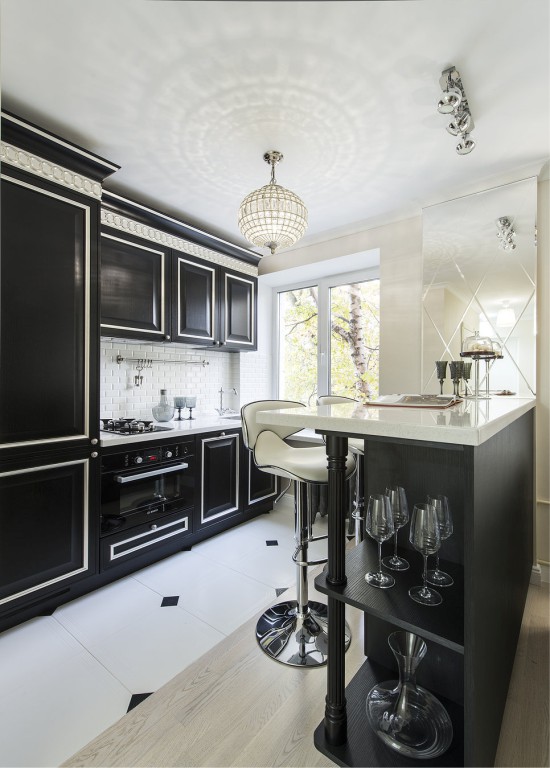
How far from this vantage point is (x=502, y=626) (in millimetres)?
1300

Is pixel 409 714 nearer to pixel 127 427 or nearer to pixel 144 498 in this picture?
pixel 144 498

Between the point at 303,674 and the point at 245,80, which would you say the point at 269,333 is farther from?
the point at 303,674

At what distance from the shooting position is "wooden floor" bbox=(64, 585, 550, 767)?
1.22 m

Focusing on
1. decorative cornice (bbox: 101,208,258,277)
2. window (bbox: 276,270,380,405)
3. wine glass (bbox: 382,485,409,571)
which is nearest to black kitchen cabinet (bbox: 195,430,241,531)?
window (bbox: 276,270,380,405)

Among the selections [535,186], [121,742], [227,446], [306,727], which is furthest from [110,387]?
[535,186]

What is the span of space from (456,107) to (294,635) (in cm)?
262

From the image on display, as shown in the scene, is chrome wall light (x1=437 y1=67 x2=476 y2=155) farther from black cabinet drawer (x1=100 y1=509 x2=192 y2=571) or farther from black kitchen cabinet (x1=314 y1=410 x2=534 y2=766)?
black cabinet drawer (x1=100 y1=509 x2=192 y2=571)

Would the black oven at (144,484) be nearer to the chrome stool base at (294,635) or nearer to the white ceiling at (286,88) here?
the chrome stool base at (294,635)

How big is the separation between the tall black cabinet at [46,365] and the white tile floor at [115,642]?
0.77 ft

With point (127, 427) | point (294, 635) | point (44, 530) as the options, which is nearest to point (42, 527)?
point (44, 530)

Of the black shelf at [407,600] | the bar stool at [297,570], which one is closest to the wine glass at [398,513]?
the black shelf at [407,600]

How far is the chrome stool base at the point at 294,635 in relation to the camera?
66.1 inches

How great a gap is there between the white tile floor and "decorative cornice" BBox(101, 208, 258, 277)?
2.33 metres

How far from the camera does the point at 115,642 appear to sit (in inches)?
70.0
